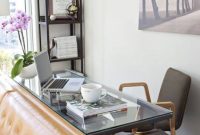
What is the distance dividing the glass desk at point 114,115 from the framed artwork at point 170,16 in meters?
0.86

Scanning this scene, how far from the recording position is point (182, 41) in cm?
225

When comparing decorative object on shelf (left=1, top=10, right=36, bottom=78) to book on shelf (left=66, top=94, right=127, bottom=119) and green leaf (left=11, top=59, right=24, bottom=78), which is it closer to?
green leaf (left=11, top=59, right=24, bottom=78)

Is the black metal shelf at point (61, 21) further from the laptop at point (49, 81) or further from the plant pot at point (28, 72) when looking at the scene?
the laptop at point (49, 81)

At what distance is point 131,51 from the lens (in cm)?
277

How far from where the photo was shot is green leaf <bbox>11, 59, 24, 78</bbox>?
6.67ft

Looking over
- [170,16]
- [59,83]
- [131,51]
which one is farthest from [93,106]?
[131,51]

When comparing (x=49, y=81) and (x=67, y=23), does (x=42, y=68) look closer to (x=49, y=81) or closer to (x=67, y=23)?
(x=49, y=81)

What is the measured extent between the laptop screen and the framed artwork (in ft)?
3.55

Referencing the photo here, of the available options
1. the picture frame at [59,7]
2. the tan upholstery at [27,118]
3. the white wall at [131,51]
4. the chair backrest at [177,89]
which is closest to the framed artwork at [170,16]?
the white wall at [131,51]

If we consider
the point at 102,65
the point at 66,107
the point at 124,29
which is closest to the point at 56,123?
the point at 66,107

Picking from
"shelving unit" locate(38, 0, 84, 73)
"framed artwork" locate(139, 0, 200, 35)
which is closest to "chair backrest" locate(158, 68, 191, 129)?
"framed artwork" locate(139, 0, 200, 35)

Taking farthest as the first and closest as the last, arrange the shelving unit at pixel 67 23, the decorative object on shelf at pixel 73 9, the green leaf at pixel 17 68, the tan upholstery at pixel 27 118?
1. the decorative object on shelf at pixel 73 9
2. the shelving unit at pixel 67 23
3. the green leaf at pixel 17 68
4. the tan upholstery at pixel 27 118

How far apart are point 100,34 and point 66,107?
5.85 feet

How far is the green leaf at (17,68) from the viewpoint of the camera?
2034 mm
